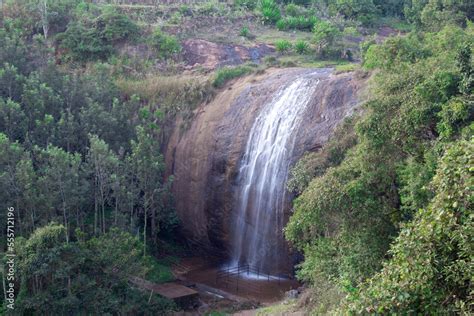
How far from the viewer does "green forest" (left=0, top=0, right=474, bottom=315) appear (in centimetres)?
923

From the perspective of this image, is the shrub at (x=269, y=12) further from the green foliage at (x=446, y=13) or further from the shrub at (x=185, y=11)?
the green foliage at (x=446, y=13)

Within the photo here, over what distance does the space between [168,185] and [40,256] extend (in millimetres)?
8620

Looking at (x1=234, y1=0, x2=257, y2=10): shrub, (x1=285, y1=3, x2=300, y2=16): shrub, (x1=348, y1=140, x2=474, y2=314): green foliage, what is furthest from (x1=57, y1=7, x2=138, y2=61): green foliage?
(x1=348, y1=140, x2=474, y2=314): green foliage

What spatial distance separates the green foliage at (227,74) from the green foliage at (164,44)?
5059 millimetres

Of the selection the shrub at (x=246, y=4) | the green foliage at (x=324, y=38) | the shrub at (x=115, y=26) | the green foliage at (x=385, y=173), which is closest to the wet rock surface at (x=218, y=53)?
the green foliage at (x=324, y=38)

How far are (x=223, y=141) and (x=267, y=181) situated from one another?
3121 millimetres

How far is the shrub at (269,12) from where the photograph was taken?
4088cm

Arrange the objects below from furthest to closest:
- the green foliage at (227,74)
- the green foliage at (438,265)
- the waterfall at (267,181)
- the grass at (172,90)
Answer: the green foliage at (227,74) → the grass at (172,90) → the waterfall at (267,181) → the green foliage at (438,265)

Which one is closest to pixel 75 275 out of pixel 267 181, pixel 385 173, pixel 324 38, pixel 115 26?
pixel 267 181

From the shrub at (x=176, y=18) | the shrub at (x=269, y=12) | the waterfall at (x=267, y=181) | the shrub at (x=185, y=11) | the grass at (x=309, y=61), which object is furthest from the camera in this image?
the shrub at (x=269, y=12)

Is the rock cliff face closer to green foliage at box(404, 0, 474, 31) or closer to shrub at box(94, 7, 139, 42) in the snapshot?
green foliage at box(404, 0, 474, 31)

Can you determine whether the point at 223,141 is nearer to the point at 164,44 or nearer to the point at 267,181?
the point at 267,181

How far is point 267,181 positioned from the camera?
25.4 metres

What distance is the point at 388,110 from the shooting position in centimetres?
1498
